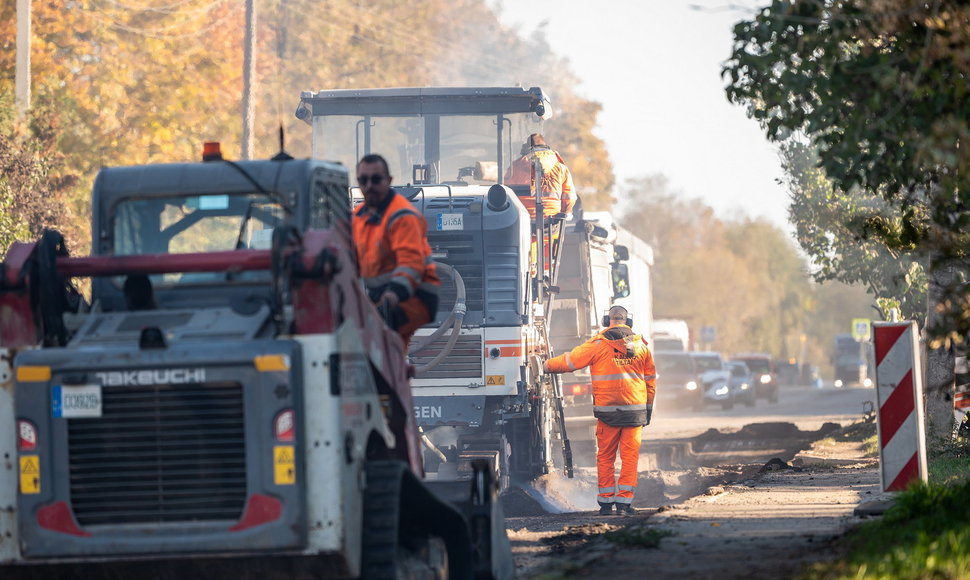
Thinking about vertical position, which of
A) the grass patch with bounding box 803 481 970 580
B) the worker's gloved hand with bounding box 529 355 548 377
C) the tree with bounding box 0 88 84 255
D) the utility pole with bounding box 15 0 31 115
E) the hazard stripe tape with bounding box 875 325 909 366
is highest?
the utility pole with bounding box 15 0 31 115

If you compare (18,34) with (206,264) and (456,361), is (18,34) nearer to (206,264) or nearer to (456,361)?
(456,361)

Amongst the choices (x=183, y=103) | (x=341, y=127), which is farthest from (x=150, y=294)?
(x=183, y=103)

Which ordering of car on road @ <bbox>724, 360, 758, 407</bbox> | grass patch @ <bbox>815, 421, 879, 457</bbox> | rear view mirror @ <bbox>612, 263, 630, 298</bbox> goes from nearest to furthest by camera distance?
grass patch @ <bbox>815, 421, 879, 457</bbox>
rear view mirror @ <bbox>612, 263, 630, 298</bbox>
car on road @ <bbox>724, 360, 758, 407</bbox>

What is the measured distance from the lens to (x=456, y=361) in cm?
1644

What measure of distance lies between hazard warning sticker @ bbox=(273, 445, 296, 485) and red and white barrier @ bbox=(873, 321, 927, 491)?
582 centimetres

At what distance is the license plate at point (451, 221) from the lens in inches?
650

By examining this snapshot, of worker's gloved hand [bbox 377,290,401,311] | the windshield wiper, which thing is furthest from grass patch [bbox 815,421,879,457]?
the windshield wiper

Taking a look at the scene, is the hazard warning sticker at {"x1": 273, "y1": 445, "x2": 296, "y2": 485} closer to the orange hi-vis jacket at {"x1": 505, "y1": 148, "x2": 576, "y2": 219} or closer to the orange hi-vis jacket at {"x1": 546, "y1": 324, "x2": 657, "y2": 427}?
the orange hi-vis jacket at {"x1": 546, "y1": 324, "x2": 657, "y2": 427}

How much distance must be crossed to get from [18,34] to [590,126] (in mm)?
33098

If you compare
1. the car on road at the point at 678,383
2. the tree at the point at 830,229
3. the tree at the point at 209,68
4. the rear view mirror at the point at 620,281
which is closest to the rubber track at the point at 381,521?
the tree at the point at 209,68

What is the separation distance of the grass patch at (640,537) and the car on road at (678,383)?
32812 mm

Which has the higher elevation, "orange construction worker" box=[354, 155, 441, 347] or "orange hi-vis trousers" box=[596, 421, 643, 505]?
"orange construction worker" box=[354, 155, 441, 347]

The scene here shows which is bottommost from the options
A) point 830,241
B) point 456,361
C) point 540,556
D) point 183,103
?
point 540,556

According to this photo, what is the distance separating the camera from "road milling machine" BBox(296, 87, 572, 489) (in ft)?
53.9
